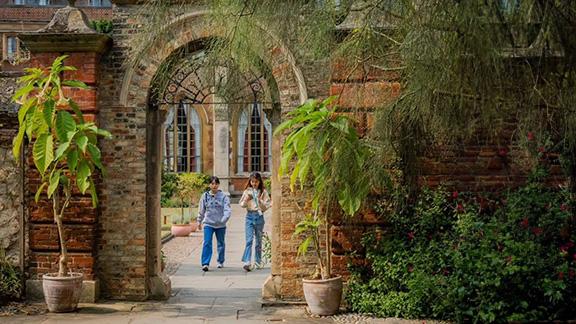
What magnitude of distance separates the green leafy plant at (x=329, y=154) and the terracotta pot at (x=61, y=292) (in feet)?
9.29

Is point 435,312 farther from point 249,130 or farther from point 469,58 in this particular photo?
A: point 249,130

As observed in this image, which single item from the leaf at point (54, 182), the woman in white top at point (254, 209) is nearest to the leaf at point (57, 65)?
the leaf at point (54, 182)

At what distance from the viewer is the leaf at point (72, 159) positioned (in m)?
9.45

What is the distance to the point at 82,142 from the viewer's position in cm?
941

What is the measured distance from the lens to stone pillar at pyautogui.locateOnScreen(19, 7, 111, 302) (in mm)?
10320

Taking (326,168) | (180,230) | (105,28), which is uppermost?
(105,28)

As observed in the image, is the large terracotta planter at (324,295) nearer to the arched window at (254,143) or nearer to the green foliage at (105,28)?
the green foliage at (105,28)

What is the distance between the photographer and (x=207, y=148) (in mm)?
38719

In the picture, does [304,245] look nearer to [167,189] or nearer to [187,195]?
[187,195]

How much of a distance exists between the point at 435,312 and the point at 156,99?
4634 millimetres

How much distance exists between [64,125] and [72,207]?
4.30 feet

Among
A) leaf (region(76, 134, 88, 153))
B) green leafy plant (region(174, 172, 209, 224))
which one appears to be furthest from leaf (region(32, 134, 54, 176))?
green leafy plant (region(174, 172, 209, 224))

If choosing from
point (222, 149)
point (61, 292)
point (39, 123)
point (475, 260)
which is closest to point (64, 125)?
point (39, 123)

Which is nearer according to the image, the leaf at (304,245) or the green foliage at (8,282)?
the leaf at (304,245)
